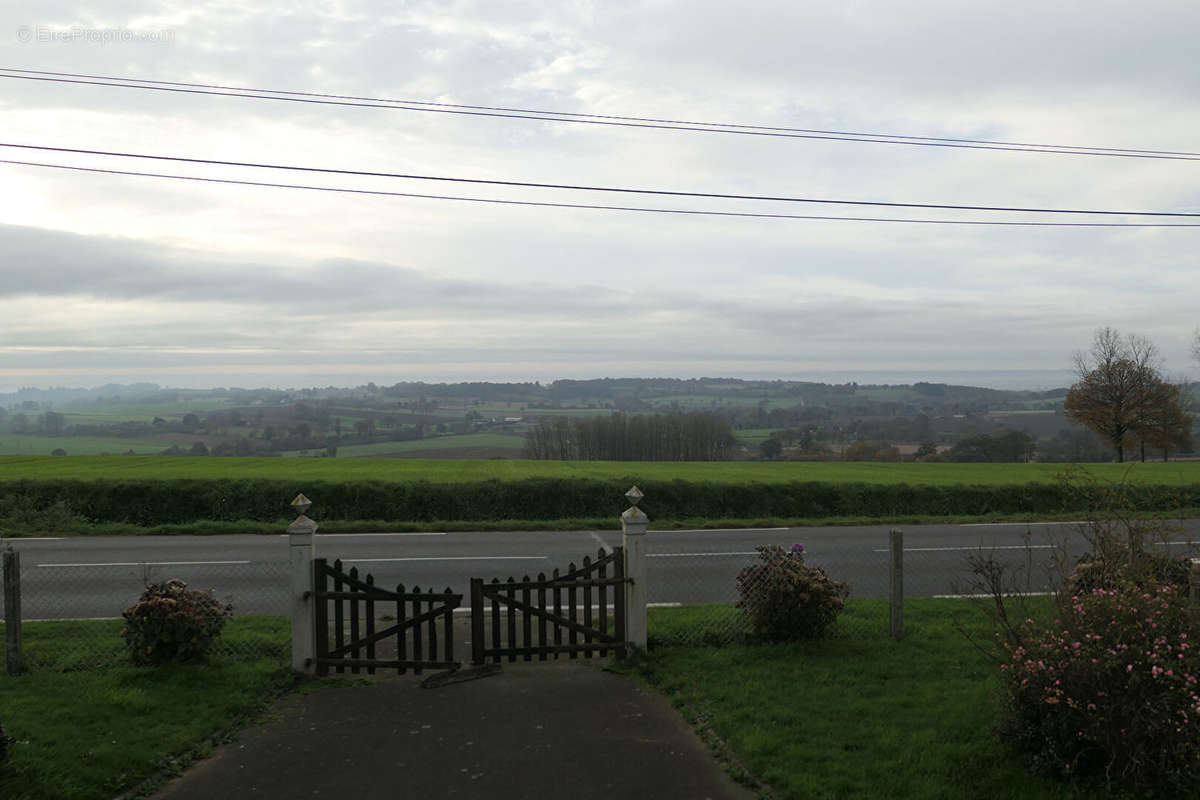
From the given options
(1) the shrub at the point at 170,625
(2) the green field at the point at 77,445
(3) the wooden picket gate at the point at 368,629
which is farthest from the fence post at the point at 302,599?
(2) the green field at the point at 77,445

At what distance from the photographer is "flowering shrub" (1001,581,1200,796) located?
5.22 meters

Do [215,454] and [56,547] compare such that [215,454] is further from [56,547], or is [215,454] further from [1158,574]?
[1158,574]

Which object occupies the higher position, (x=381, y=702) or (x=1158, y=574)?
(x=1158, y=574)

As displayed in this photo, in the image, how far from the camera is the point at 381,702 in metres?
7.69

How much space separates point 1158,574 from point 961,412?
5416 centimetres

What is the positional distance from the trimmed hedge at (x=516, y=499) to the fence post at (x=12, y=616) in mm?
10758

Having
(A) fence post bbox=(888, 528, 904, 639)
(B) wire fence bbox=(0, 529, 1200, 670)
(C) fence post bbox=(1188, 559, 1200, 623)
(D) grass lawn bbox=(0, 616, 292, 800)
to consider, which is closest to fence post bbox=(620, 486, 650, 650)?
(B) wire fence bbox=(0, 529, 1200, 670)

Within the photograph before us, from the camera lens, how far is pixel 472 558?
15.0m

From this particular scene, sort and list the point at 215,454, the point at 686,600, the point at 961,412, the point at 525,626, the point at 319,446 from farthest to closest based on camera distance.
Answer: the point at 961,412 < the point at 319,446 < the point at 215,454 < the point at 686,600 < the point at 525,626

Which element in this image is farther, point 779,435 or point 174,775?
point 779,435

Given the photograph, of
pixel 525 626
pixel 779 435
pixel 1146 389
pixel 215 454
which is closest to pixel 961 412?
pixel 1146 389

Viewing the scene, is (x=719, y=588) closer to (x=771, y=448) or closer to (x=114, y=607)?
(x=114, y=607)

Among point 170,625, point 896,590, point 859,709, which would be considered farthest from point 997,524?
point 170,625

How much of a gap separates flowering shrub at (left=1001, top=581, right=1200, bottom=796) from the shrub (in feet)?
23.9
